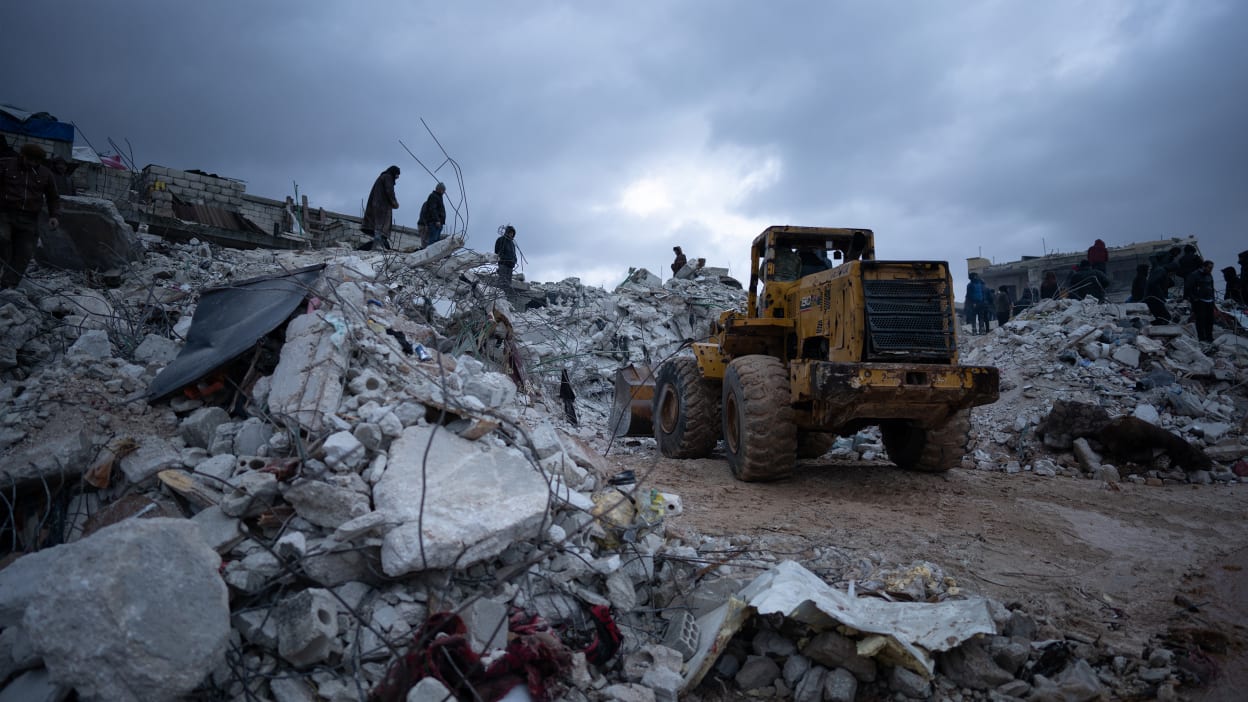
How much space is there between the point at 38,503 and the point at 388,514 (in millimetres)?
1987

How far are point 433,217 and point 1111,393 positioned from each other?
9.90m

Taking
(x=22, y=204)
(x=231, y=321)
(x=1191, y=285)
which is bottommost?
(x=231, y=321)

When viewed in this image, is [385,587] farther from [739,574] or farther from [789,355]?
[789,355]

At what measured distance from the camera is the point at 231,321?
14.6 ft

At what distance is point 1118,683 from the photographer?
2.62 m

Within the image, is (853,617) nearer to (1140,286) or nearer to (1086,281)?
(1140,286)

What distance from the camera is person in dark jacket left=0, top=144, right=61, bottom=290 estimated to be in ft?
20.8

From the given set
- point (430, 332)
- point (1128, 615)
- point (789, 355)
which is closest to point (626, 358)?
point (789, 355)

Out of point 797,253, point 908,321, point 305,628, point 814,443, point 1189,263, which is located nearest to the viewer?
point 305,628

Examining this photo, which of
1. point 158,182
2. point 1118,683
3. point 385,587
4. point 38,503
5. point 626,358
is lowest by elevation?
point 1118,683

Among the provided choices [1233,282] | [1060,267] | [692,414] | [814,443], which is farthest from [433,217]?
[1060,267]

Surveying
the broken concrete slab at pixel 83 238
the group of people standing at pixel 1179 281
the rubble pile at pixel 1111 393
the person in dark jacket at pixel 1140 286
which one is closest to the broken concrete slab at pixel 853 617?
the rubble pile at pixel 1111 393

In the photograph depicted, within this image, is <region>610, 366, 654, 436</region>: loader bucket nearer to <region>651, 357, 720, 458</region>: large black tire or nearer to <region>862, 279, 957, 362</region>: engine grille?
<region>651, 357, 720, 458</region>: large black tire

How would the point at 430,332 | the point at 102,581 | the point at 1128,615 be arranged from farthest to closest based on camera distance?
the point at 430,332 → the point at 1128,615 → the point at 102,581
